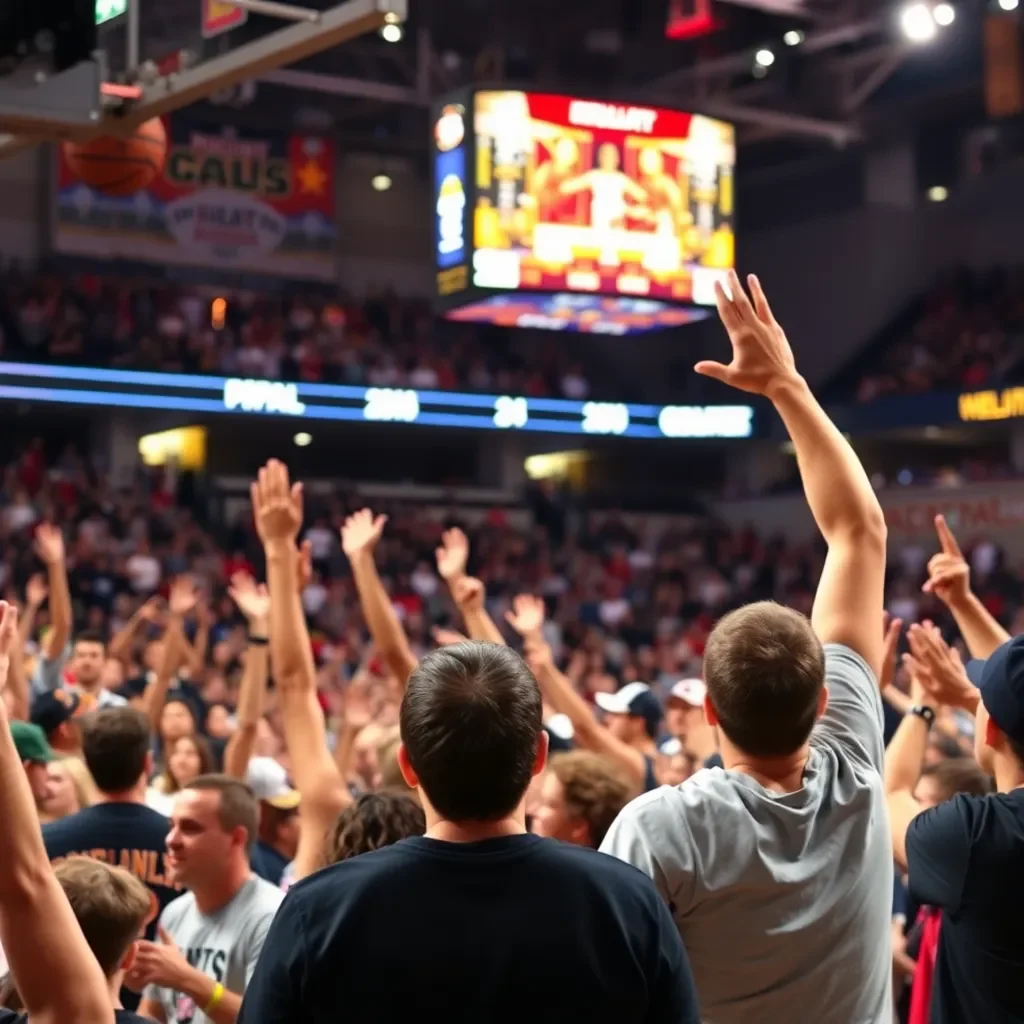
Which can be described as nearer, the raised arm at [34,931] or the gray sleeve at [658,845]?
the raised arm at [34,931]

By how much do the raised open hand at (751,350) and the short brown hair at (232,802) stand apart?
157 cm

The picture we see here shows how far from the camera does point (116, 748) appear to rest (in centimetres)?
468

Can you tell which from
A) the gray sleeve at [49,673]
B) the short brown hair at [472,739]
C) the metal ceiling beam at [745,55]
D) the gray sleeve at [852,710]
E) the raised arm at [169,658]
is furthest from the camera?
the metal ceiling beam at [745,55]

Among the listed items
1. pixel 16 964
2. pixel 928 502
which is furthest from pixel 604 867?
pixel 928 502

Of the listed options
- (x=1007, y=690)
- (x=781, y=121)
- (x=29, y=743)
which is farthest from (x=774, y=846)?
(x=781, y=121)

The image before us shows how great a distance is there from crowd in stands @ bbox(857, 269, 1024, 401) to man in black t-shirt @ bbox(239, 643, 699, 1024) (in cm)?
2229

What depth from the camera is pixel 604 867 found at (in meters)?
2.35

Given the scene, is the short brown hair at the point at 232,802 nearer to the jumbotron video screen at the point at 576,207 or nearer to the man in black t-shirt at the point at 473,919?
the man in black t-shirt at the point at 473,919

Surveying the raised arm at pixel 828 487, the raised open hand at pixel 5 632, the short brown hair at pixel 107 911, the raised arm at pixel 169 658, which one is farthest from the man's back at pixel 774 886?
the raised arm at pixel 169 658

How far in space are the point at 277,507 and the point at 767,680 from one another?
254 cm

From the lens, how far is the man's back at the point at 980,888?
3.20 metres

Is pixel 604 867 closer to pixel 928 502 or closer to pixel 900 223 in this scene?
pixel 928 502

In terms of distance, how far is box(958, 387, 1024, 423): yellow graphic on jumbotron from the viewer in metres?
22.8

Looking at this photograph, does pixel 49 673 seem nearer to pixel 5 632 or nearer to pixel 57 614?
pixel 57 614
